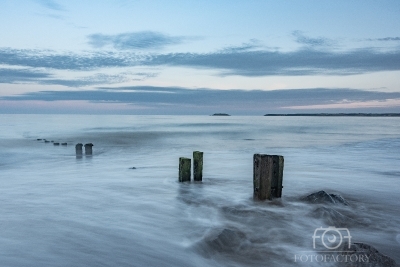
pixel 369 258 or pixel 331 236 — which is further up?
pixel 369 258

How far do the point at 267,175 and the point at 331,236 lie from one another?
8.35ft

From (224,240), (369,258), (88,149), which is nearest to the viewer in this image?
(369,258)

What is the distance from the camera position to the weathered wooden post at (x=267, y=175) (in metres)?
8.48

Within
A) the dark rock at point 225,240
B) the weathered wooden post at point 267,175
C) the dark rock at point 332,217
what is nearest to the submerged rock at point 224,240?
the dark rock at point 225,240

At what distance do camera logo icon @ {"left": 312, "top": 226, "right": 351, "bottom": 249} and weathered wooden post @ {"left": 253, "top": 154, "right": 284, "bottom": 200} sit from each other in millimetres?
2007

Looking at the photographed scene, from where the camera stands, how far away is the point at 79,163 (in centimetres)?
1836

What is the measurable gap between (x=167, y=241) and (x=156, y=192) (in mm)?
3912

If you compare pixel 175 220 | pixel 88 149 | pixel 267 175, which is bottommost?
pixel 88 149

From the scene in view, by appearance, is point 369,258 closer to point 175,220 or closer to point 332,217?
point 332,217

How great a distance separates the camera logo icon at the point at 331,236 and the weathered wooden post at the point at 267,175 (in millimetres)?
2007

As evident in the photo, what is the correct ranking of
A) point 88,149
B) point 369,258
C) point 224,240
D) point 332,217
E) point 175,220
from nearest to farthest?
point 369,258
point 224,240
point 332,217
point 175,220
point 88,149

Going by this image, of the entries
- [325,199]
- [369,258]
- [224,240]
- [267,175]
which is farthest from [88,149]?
[369,258]

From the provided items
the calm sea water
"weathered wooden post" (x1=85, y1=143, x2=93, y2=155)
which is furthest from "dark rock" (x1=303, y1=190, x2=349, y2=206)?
"weathered wooden post" (x1=85, y1=143, x2=93, y2=155)

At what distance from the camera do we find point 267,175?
28.1ft
